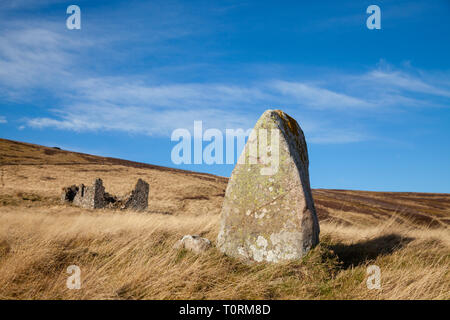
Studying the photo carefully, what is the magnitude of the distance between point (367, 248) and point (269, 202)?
3.25 m

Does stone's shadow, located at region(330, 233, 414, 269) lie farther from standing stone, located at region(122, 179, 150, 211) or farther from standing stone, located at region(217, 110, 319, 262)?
standing stone, located at region(122, 179, 150, 211)

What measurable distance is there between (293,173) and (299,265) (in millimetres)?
1587

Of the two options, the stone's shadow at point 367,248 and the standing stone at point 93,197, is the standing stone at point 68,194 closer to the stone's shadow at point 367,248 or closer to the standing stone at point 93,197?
the standing stone at point 93,197

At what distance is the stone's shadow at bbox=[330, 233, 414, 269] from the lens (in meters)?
6.15

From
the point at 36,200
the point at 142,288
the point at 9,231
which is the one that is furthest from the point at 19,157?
the point at 142,288

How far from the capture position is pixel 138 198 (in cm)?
2238

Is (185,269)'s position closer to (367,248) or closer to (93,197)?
(367,248)

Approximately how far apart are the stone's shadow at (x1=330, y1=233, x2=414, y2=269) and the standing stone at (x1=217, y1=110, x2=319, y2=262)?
1.16m

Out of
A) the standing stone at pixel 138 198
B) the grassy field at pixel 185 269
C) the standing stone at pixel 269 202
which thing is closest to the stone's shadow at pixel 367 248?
the grassy field at pixel 185 269

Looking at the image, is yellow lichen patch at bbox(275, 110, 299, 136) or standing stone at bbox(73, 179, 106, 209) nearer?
yellow lichen patch at bbox(275, 110, 299, 136)

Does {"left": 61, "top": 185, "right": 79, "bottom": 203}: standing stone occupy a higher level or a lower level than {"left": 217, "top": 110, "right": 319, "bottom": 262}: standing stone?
lower

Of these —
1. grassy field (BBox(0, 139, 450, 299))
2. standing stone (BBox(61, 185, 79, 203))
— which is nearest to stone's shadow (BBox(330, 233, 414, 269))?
grassy field (BBox(0, 139, 450, 299))

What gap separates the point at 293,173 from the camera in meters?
5.45

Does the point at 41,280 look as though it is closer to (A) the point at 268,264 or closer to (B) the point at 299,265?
(A) the point at 268,264
